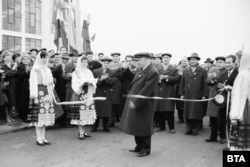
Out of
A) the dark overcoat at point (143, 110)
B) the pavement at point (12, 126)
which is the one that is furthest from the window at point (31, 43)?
the dark overcoat at point (143, 110)

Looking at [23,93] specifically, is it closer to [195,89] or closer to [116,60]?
→ [116,60]

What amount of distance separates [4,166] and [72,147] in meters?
1.57

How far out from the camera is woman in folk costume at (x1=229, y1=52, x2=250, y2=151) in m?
4.28

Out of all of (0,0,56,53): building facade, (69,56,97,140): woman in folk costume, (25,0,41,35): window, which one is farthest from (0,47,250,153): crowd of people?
(25,0,41,35): window

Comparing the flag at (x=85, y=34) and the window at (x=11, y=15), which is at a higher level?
the window at (x=11, y=15)

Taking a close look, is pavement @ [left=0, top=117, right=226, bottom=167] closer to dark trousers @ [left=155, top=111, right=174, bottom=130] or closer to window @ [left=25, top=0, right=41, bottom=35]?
dark trousers @ [left=155, top=111, right=174, bottom=130]

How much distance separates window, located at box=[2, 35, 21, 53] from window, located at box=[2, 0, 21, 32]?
684 mm

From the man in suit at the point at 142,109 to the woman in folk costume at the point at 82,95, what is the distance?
1.48 metres

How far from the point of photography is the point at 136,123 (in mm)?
5430

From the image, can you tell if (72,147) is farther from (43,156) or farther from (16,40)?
(16,40)

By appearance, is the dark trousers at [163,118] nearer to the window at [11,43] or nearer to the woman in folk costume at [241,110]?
the woman in folk costume at [241,110]

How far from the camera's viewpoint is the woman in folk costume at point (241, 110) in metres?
4.28

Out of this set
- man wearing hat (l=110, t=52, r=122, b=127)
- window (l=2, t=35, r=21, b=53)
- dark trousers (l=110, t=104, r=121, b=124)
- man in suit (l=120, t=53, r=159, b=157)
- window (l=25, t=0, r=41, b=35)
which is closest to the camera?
man in suit (l=120, t=53, r=159, b=157)

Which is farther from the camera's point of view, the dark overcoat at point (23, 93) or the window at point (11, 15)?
the window at point (11, 15)
